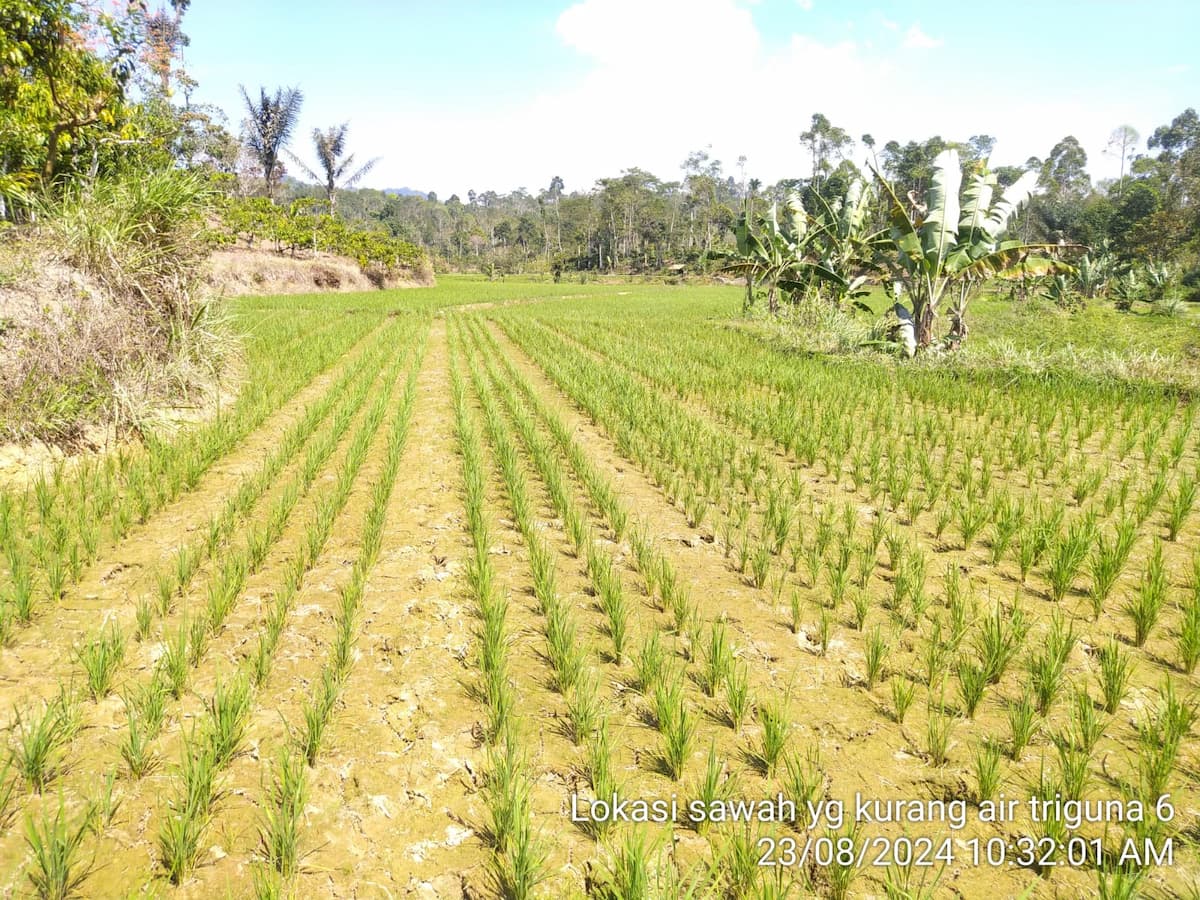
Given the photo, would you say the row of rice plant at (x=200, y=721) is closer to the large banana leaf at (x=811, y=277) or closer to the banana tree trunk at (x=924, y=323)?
the banana tree trunk at (x=924, y=323)

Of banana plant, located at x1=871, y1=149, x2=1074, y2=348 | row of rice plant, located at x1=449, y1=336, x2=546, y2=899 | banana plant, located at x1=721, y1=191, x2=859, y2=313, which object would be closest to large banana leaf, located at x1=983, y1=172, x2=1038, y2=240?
banana plant, located at x1=871, y1=149, x2=1074, y2=348

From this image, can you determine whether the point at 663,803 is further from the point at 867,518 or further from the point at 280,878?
the point at 867,518

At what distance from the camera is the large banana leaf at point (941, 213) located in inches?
370

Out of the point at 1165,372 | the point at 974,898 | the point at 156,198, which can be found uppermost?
the point at 156,198

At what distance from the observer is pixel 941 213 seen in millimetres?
9398

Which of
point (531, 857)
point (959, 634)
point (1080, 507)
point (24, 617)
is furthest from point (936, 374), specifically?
point (24, 617)

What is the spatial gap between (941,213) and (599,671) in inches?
384

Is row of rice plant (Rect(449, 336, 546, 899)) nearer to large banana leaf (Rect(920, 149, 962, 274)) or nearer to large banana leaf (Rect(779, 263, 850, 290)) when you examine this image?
large banana leaf (Rect(920, 149, 962, 274))

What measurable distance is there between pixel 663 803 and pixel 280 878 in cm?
108

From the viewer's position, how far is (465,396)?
304 inches

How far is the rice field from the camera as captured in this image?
1.69 meters

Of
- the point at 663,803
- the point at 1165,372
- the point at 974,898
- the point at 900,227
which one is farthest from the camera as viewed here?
the point at 900,227

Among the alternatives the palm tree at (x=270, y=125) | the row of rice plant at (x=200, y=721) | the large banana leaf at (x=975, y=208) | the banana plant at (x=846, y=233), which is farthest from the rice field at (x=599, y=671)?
the palm tree at (x=270, y=125)

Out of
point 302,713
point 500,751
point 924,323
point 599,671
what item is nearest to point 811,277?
point 924,323
